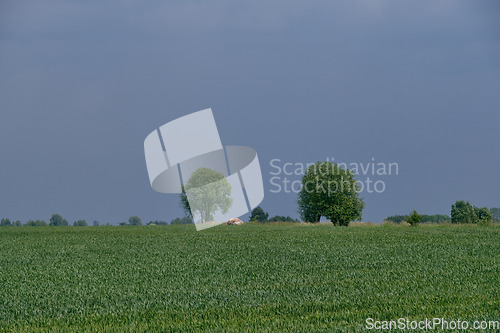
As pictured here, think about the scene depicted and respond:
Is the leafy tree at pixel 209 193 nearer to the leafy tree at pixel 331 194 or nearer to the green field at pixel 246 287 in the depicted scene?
the leafy tree at pixel 331 194

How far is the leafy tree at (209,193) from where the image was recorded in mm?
74750

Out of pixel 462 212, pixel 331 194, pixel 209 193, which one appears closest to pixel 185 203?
pixel 209 193

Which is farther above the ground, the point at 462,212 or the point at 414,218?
the point at 462,212

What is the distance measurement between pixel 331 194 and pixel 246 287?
5018cm

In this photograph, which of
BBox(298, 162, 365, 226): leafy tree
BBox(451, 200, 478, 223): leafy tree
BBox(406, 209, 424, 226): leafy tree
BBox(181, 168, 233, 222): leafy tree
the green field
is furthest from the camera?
BBox(451, 200, 478, 223): leafy tree

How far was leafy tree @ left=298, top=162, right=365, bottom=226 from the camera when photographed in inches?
2493

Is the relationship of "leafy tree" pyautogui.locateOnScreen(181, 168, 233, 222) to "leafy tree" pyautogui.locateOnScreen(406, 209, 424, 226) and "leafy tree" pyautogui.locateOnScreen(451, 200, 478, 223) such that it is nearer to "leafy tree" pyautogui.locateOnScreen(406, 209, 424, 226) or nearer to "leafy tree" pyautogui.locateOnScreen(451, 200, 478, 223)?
"leafy tree" pyautogui.locateOnScreen(406, 209, 424, 226)

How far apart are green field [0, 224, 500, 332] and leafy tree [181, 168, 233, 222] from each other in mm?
47810

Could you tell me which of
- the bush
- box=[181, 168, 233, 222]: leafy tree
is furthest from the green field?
box=[181, 168, 233, 222]: leafy tree

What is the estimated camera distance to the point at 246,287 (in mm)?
14602

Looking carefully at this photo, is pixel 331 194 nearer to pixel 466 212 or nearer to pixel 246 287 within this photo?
pixel 466 212

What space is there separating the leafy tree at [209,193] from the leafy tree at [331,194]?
14.1 meters

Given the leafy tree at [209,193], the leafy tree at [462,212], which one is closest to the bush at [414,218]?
the leafy tree at [209,193]

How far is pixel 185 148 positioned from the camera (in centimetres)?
2953
